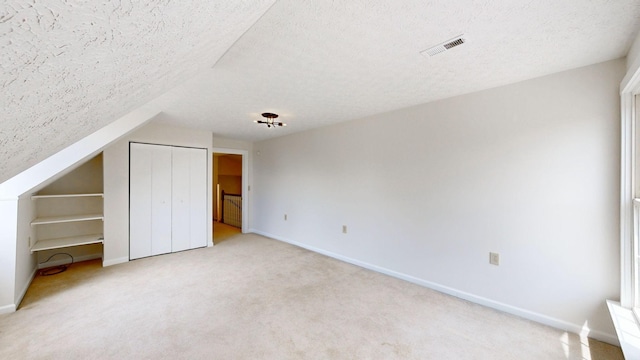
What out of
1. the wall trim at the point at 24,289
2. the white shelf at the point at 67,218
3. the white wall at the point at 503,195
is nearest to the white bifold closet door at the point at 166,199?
the white shelf at the point at 67,218

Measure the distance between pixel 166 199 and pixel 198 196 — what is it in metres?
0.51

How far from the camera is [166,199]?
4258 mm

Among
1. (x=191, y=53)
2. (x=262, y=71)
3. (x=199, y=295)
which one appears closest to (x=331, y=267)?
(x=199, y=295)

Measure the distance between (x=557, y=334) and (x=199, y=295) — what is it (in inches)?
135

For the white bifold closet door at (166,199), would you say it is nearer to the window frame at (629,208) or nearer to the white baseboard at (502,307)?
the white baseboard at (502,307)

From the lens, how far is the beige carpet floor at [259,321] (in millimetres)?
1896

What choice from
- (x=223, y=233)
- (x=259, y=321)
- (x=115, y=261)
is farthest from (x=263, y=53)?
(x=223, y=233)

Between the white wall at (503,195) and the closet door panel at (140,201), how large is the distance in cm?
318

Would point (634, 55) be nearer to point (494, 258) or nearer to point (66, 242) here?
point (494, 258)

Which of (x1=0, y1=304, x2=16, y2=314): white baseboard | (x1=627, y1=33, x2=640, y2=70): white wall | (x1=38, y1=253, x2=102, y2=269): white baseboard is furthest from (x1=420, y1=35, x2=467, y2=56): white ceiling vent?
(x1=38, y1=253, x2=102, y2=269): white baseboard

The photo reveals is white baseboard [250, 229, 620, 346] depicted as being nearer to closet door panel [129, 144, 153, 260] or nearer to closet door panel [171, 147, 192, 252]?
closet door panel [171, 147, 192, 252]

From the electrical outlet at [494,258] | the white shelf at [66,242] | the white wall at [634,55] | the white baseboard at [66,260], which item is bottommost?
the white baseboard at [66,260]

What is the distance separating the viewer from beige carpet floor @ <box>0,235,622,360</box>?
1.90m

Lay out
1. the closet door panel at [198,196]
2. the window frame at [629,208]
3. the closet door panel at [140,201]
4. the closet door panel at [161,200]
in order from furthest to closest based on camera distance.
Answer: the closet door panel at [198,196], the closet door panel at [161,200], the closet door panel at [140,201], the window frame at [629,208]
